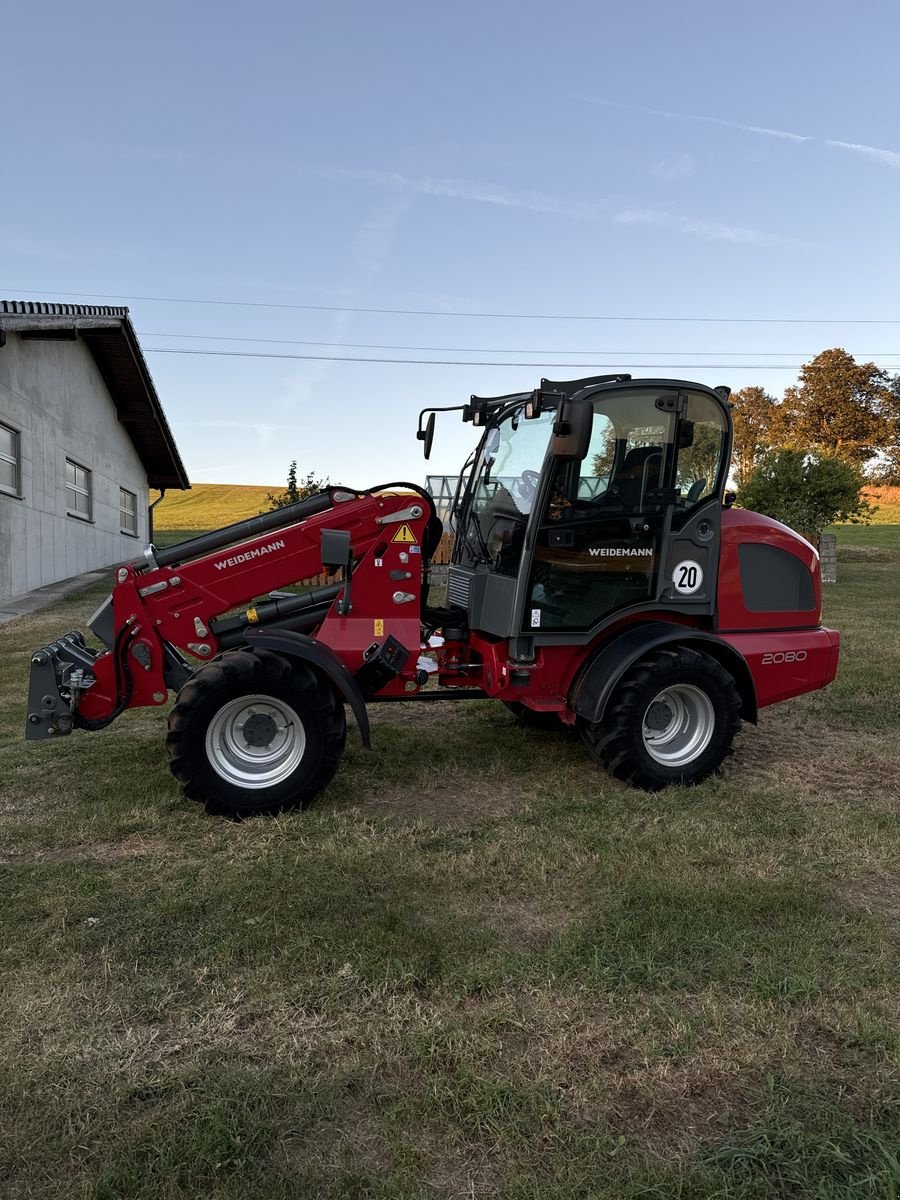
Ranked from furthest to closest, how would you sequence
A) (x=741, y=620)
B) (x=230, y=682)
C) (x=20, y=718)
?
(x=20, y=718), (x=741, y=620), (x=230, y=682)

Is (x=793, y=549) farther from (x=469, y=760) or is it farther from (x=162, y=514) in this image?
(x=162, y=514)

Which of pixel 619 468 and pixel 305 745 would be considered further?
pixel 619 468

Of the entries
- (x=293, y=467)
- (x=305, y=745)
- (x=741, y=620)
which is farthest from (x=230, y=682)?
(x=293, y=467)

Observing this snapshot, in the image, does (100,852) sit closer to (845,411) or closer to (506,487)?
(506,487)

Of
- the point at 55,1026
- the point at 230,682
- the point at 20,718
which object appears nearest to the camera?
the point at 55,1026

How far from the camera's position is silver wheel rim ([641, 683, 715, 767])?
17.3 ft

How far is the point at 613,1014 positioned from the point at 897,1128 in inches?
34.7

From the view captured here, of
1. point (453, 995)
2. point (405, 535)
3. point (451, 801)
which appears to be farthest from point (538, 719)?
point (453, 995)

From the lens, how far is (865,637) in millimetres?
10914

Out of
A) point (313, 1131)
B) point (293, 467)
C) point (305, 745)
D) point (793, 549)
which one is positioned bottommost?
point (313, 1131)

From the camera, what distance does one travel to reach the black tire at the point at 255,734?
449 cm

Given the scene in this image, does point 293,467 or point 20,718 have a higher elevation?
point 293,467

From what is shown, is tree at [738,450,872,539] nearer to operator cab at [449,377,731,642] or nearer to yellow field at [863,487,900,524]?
operator cab at [449,377,731,642]

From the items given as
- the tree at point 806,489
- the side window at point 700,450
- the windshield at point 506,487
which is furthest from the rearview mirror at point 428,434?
the tree at point 806,489
